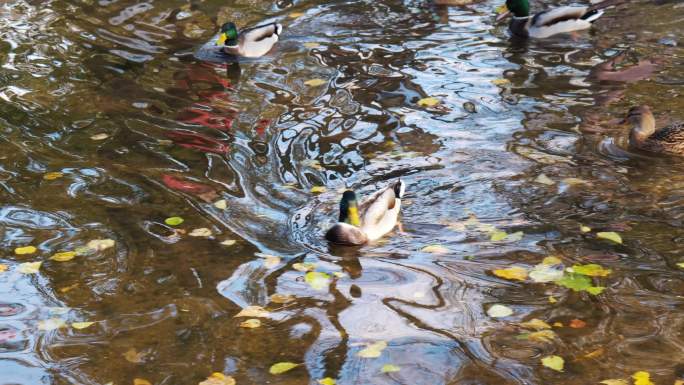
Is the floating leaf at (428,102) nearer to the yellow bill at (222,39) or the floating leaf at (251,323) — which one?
the yellow bill at (222,39)

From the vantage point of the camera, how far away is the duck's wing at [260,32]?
12.2 meters

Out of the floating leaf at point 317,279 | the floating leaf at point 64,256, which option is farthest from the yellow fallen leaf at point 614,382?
the floating leaf at point 64,256

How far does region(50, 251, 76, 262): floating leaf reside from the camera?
7277 mm

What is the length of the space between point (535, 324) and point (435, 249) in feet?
3.90

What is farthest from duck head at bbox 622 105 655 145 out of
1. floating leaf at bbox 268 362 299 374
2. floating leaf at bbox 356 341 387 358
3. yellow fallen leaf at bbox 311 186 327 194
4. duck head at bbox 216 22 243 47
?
duck head at bbox 216 22 243 47

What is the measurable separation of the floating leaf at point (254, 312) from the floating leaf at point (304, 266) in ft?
1.82

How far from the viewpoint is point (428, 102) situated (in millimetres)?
10219

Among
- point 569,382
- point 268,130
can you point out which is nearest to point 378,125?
point 268,130

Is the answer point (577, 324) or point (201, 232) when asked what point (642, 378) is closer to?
point (577, 324)

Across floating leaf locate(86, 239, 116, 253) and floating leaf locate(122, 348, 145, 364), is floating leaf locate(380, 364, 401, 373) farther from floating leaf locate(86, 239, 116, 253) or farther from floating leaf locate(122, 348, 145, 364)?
floating leaf locate(86, 239, 116, 253)

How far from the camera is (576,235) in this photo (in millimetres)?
7242

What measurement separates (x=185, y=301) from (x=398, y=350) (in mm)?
1612

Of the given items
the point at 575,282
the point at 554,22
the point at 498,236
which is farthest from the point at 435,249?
the point at 554,22

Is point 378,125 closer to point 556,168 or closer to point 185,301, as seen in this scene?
point 556,168
